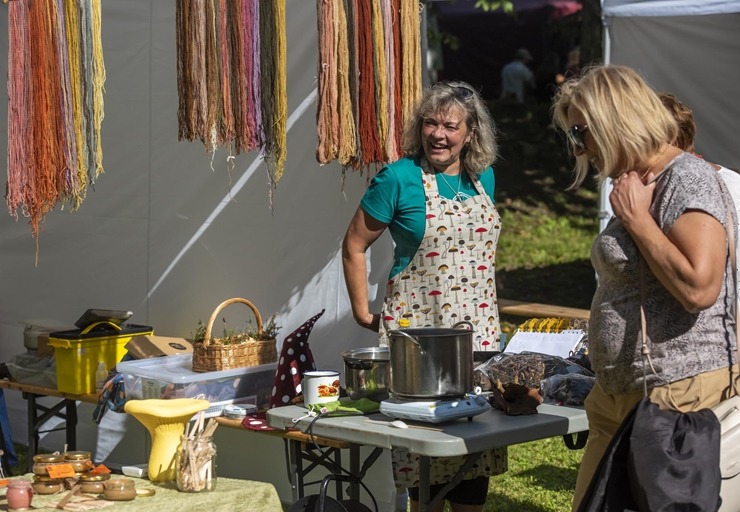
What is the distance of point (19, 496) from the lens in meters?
2.66

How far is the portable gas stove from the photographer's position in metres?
2.86

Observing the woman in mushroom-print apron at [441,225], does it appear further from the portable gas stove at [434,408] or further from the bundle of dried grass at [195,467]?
the bundle of dried grass at [195,467]

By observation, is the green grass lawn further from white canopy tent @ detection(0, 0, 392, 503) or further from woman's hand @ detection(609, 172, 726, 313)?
woman's hand @ detection(609, 172, 726, 313)

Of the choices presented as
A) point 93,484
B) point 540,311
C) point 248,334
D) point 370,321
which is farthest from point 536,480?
point 93,484

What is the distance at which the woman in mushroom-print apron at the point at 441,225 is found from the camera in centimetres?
355

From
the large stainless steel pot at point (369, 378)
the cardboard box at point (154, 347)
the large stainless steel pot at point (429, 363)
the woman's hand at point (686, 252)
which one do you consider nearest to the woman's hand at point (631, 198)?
the woman's hand at point (686, 252)

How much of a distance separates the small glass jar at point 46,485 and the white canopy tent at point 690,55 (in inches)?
101

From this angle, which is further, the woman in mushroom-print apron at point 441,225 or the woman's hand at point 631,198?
the woman in mushroom-print apron at point 441,225

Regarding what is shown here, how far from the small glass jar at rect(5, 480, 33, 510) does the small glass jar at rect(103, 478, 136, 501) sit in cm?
18

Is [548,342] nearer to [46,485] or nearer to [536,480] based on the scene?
[536,480]

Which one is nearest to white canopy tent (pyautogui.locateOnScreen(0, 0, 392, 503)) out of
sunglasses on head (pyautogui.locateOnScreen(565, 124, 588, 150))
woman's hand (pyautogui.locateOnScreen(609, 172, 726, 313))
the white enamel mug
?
the white enamel mug

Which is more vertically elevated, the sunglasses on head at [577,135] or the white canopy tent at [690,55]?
the white canopy tent at [690,55]

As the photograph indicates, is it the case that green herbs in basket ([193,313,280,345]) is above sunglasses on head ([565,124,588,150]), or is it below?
below

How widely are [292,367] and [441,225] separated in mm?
722
